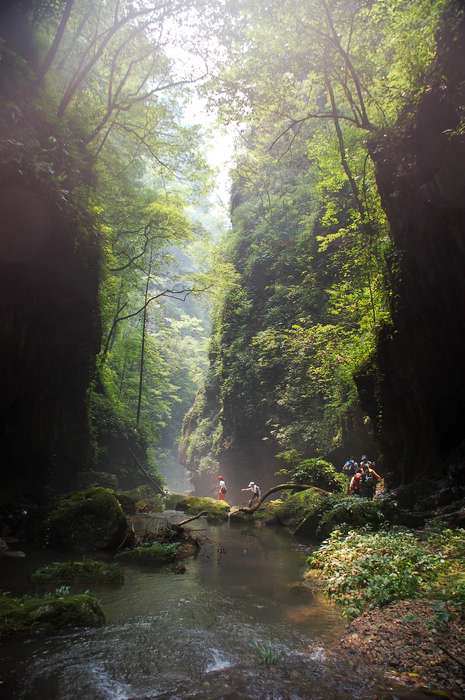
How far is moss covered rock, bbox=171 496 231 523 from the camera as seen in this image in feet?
57.5

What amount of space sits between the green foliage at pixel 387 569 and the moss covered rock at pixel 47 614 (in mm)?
3464

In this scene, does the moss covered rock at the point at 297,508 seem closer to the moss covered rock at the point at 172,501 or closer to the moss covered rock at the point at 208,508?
the moss covered rock at the point at 208,508

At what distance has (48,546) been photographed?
32.1 feet

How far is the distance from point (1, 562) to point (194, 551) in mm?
4449

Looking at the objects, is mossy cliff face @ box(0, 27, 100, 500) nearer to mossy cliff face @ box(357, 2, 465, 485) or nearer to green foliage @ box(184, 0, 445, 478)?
green foliage @ box(184, 0, 445, 478)

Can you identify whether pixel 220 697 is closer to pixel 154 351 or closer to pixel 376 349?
pixel 376 349

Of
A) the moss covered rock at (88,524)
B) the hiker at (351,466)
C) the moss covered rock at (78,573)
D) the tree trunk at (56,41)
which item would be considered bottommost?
the moss covered rock at (78,573)

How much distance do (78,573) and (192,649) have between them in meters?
3.45

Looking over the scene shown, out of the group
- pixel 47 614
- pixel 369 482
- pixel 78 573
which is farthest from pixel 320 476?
pixel 47 614

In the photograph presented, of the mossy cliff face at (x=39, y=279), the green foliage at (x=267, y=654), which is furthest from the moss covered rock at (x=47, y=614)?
the mossy cliff face at (x=39, y=279)

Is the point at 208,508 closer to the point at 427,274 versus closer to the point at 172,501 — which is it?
the point at 172,501

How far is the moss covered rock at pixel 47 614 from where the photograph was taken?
496 centimetres

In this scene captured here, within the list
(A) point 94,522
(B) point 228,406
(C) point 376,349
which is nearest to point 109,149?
(C) point 376,349

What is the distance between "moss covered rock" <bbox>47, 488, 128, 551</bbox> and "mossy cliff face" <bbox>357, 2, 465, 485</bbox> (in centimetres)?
804
